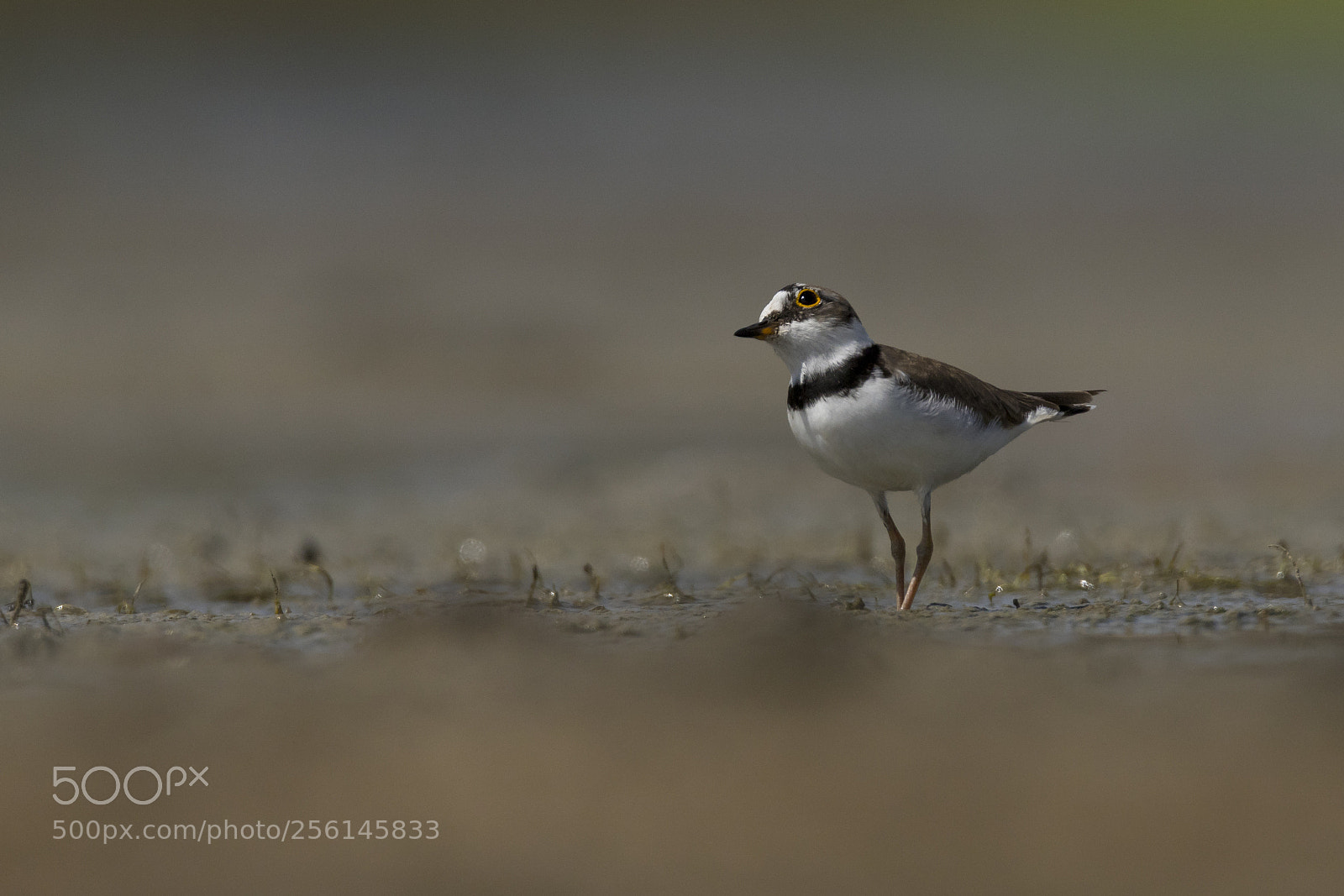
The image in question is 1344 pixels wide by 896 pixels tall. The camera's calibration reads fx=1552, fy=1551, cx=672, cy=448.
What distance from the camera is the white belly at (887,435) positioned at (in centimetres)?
638

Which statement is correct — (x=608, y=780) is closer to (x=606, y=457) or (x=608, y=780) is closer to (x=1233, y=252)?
(x=606, y=457)

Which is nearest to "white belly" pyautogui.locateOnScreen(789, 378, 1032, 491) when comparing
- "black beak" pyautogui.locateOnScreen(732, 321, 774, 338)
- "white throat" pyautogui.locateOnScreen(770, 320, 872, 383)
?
"white throat" pyautogui.locateOnScreen(770, 320, 872, 383)

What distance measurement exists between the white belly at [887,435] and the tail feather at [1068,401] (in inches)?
35.2

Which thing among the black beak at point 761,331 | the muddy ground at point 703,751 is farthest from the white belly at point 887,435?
the muddy ground at point 703,751

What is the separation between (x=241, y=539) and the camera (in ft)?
27.9

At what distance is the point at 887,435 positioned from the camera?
21.0 feet

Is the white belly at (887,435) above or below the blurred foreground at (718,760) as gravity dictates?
above

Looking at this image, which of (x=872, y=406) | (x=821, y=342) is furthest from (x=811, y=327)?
(x=872, y=406)

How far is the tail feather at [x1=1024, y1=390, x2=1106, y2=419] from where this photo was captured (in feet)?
24.8
